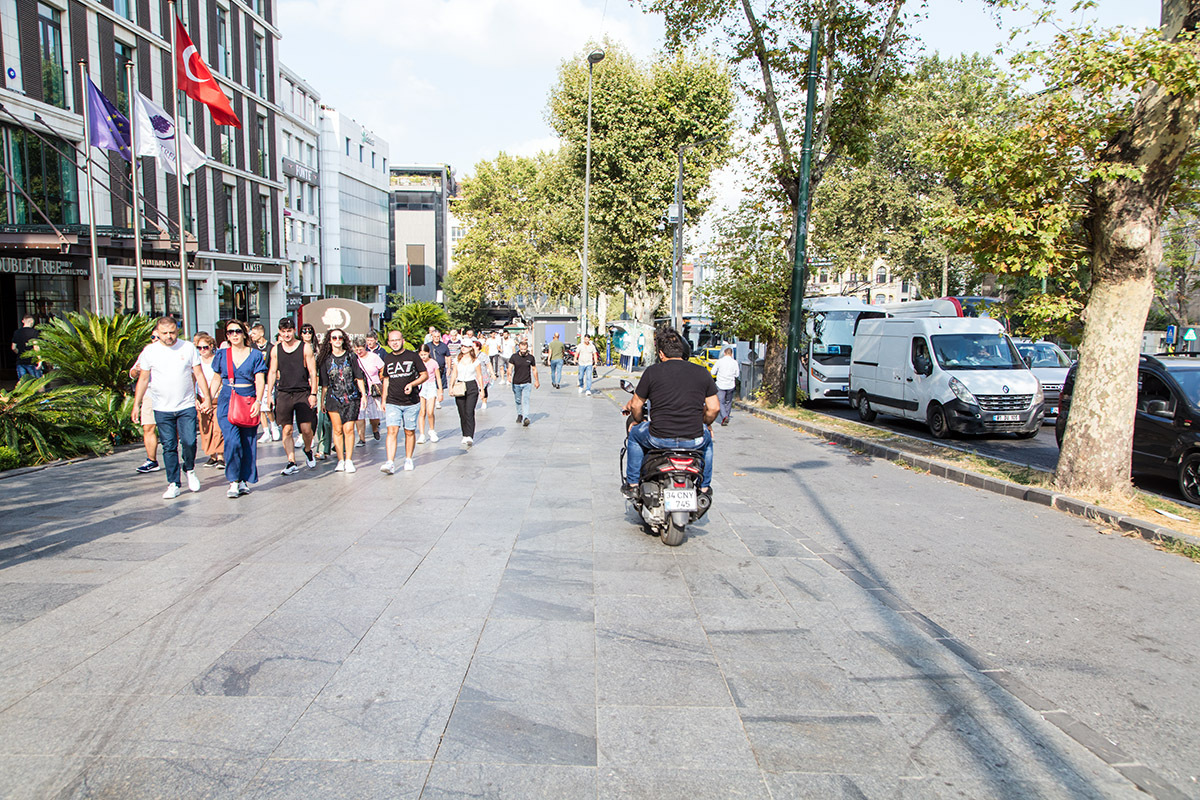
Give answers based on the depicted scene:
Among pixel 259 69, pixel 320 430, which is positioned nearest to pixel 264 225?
pixel 259 69

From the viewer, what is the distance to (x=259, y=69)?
38344 mm

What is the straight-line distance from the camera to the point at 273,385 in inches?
399

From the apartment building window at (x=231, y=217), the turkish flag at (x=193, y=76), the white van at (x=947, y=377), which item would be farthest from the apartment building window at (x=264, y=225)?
the white van at (x=947, y=377)

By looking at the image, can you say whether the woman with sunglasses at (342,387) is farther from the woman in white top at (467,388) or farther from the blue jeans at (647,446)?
the blue jeans at (647,446)

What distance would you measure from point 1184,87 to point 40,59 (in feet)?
86.1

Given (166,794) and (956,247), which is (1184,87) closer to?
(956,247)

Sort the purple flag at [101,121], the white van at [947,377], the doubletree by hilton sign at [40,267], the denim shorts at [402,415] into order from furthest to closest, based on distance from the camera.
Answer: the doubletree by hilton sign at [40,267]
the purple flag at [101,121]
the white van at [947,377]
the denim shorts at [402,415]

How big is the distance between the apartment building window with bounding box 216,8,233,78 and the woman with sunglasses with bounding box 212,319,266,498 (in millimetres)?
30817

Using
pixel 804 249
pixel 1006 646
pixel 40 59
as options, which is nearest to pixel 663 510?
pixel 1006 646

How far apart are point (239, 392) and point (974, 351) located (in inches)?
504

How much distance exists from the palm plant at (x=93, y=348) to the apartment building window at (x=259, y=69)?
98.9 feet

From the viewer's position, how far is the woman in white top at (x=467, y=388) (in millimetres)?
12297

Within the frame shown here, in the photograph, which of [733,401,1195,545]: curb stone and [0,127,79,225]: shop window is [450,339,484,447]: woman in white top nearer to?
[733,401,1195,545]: curb stone

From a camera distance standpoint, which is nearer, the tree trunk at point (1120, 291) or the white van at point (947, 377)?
the tree trunk at point (1120, 291)
